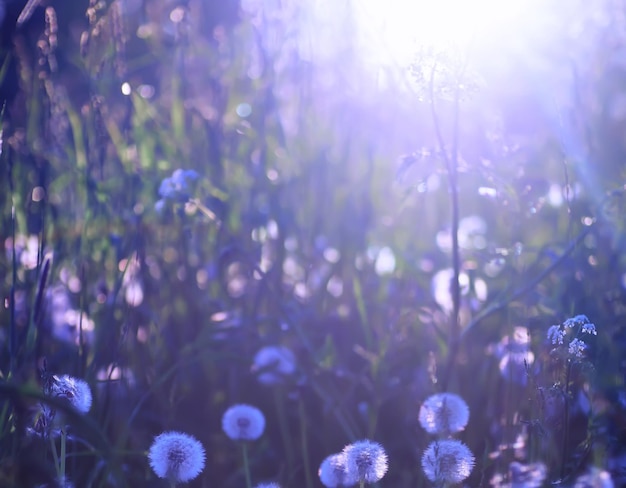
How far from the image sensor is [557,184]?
2.23 metres

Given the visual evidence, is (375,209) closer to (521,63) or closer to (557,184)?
(557,184)

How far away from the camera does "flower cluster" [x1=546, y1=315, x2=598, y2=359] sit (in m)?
1.06

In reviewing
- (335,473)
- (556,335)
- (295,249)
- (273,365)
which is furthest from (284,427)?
(556,335)

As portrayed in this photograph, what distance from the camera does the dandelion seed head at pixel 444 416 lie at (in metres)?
1.20

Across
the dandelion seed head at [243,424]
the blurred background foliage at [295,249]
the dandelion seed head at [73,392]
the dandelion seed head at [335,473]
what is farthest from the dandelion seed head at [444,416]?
the dandelion seed head at [73,392]

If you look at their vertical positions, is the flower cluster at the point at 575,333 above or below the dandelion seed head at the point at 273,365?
below

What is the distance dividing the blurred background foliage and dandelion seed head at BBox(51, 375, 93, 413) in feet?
0.30

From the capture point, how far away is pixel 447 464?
3.35 ft

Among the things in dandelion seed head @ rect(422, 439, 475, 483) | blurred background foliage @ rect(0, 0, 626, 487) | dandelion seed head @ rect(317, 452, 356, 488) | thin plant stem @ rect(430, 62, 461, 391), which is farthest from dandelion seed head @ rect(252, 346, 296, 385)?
dandelion seed head @ rect(422, 439, 475, 483)

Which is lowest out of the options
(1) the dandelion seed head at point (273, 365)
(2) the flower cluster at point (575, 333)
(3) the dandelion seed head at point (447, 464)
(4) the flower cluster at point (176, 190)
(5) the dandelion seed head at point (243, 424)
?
(3) the dandelion seed head at point (447, 464)

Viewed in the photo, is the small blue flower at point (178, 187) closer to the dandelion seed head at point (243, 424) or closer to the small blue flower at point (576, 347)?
the dandelion seed head at point (243, 424)

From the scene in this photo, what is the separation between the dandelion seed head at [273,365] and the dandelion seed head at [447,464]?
543mm

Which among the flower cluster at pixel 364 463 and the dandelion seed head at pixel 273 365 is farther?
the dandelion seed head at pixel 273 365

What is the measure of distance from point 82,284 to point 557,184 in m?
1.48
